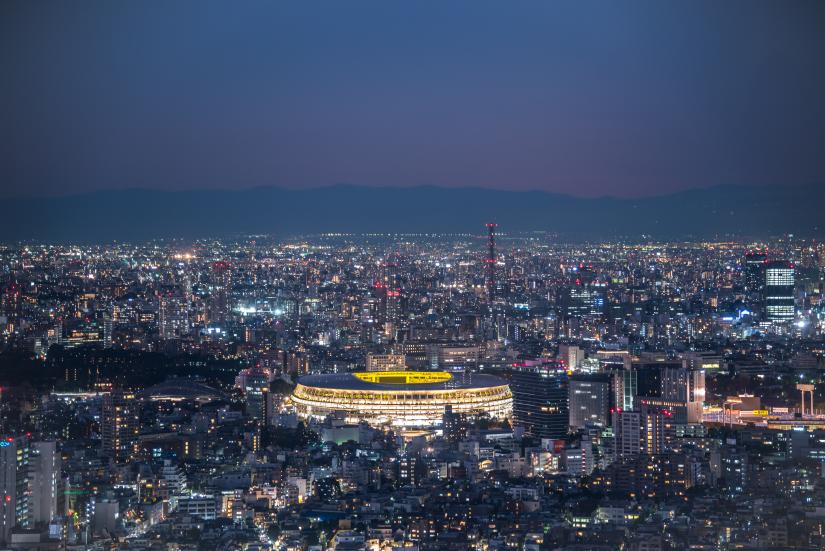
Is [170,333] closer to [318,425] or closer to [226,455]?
[318,425]

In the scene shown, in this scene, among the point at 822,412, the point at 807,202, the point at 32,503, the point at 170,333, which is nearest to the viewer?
the point at 32,503

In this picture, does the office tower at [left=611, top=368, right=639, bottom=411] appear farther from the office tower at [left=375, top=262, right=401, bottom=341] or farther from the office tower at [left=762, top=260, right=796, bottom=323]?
the office tower at [left=375, top=262, right=401, bottom=341]

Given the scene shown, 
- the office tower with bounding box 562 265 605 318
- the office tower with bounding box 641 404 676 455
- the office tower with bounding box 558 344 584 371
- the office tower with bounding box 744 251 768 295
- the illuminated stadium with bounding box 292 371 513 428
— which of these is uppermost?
the office tower with bounding box 744 251 768 295

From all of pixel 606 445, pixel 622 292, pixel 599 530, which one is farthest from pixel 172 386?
pixel 599 530

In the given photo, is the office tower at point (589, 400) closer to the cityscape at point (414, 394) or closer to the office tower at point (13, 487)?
the cityscape at point (414, 394)

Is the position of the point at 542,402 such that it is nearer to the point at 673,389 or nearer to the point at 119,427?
the point at 673,389

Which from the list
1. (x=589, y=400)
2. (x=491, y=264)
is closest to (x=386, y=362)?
(x=491, y=264)

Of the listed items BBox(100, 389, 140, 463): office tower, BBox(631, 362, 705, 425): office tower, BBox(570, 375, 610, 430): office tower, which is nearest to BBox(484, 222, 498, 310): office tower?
BBox(631, 362, 705, 425): office tower
